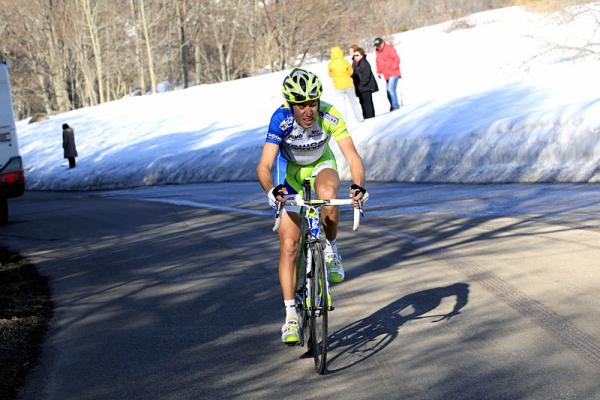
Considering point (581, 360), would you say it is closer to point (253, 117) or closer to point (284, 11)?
point (253, 117)

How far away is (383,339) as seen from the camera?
679 cm

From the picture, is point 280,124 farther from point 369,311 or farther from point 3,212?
point 3,212

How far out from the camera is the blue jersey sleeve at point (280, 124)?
6.62 m

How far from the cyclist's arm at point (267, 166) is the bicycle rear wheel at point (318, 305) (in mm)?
533

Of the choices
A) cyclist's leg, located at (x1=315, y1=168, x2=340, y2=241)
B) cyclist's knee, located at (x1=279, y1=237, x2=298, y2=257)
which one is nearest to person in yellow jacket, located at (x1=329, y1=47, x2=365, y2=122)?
cyclist's leg, located at (x1=315, y1=168, x2=340, y2=241)

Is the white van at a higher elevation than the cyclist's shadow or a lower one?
higher

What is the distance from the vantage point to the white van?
64.6 ft

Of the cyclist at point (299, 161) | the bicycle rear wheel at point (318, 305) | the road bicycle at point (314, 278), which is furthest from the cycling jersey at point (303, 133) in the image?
the bicycle rear wheel at point (318, 305)

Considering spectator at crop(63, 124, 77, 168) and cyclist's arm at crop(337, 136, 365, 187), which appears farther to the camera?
spectator at crop(63, 124, 77, 168)

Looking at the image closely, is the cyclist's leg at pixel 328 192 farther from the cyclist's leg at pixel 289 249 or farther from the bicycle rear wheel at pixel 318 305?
the bicycle rear wheel at pixel 318 305

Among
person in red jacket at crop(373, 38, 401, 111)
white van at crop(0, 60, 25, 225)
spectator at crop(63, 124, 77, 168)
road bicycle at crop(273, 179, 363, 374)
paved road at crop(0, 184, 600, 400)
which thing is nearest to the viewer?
paved road at crop(0, 184, 600, 400)

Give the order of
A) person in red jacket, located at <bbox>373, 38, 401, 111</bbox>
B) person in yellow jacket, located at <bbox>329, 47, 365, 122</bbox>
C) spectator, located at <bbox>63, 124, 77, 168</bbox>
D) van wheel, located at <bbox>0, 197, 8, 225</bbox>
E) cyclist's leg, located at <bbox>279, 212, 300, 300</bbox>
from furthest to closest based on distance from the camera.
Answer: spectator, located at <bbox>63, 124, 77, 168</bbox> < person in red jacket, located at <bbox>373, 38, 401, 111</bbox> < person in yellow jacket, located at <bbox>329, 47, 365, 122</bbox> < van wheel, located at <bbox>0, 197, 8, 225</bbox> < cyclist's leg, located at <bbox>279, 212, 300, 300</bbox>

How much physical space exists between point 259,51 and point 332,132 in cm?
7136

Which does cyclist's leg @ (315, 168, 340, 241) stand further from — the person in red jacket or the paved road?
the person in red jacket
